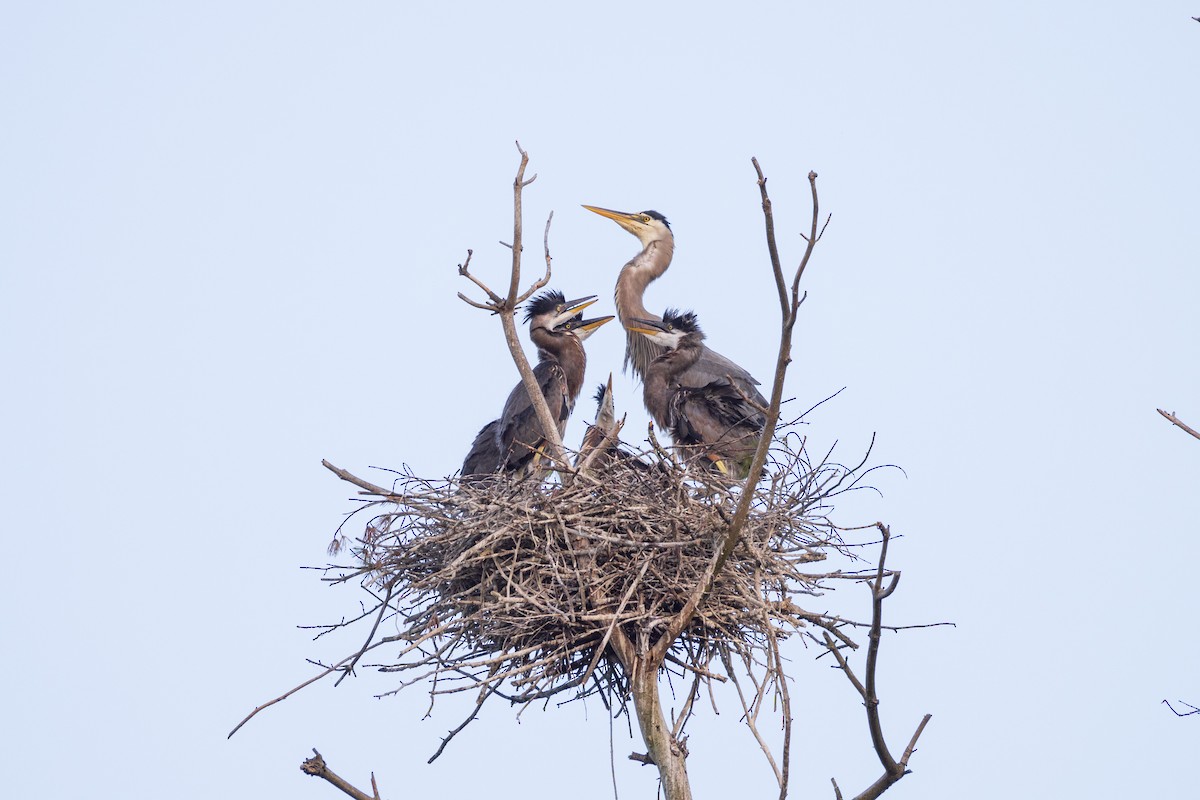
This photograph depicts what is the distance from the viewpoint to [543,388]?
25.6ft

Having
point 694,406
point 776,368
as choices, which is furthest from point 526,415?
point 776,368

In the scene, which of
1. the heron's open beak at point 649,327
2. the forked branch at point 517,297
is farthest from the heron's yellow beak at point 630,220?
the forked branch at point 517,297

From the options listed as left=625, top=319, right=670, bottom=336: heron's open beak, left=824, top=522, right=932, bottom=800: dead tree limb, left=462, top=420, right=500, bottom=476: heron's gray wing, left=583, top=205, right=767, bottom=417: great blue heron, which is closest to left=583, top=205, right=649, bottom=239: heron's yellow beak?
left=583, top=205, right=767, bottom=417: great blue heron

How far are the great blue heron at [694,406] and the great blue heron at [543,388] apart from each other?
16.7 inches

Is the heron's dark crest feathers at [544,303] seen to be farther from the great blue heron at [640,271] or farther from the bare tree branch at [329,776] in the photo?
the bare tree branch at [329,776]

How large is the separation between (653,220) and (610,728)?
5532 millimetres

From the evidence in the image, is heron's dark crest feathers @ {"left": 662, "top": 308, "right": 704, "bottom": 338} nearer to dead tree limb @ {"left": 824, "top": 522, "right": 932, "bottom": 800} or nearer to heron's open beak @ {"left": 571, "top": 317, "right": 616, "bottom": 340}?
heron's open beak @ {"left": 571, "top": 317, "right": 616, "bottom": 340}

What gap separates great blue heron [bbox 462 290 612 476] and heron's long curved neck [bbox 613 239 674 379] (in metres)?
0.99

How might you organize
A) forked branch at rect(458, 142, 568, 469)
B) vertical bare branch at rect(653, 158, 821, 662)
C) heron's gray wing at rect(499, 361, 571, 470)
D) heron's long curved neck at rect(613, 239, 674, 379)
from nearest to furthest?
vertical bare branch at rect(653, 158, 821, 662) → forked branch at rect(458, 142, 568, 469) → heron's gray wing at rect(499, 361, 571, 470) → heron's long curved neck at rect(613, 239, 674, 379)

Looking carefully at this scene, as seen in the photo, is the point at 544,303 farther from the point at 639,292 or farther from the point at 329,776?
the point at 329,776

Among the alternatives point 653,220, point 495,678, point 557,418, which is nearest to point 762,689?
point 495,678

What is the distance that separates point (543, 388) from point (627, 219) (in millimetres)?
3205

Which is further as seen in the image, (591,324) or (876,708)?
(591,324)

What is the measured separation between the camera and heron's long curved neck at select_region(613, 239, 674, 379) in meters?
9.60
